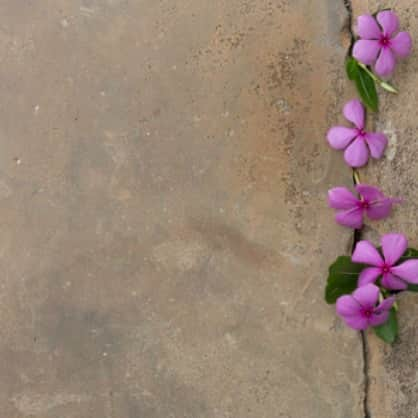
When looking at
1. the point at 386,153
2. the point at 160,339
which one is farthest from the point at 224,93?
the point at 160,339

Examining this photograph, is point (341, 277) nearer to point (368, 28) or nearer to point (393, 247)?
point (393, 247)

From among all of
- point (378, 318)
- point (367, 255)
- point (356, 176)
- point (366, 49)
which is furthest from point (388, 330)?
point (366, 49)

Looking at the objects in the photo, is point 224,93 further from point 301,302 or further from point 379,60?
point 301,302

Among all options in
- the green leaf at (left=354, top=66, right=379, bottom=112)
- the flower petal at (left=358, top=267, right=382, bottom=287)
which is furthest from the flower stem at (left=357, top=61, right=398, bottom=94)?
the flower petal at (left=358, top=267, right=382, bottom=287)

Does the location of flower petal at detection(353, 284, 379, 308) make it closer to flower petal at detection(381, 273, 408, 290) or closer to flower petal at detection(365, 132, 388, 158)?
flower petal at detection(381, 273, 408, 290)

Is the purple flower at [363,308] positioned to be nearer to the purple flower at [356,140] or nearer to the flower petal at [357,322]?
the flower petal at [357,322]
